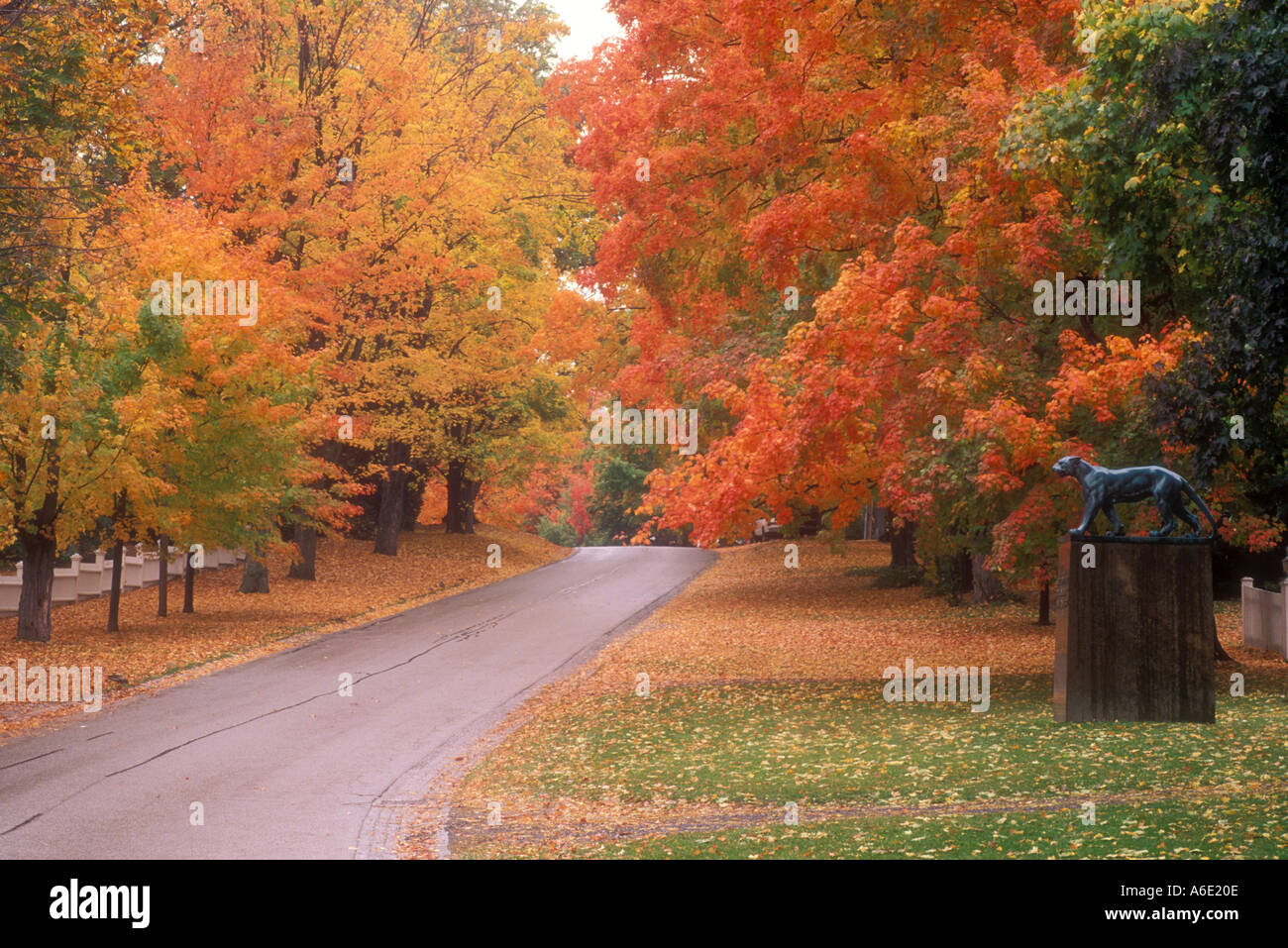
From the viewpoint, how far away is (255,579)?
30.4 m

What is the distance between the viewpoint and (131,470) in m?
20.2

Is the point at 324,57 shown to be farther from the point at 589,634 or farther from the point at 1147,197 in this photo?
the point at 1147,197

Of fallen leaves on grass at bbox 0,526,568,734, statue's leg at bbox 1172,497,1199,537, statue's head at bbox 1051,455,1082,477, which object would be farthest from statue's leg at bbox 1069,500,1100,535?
fallen leaves on grass at bbox 0,526,568,734

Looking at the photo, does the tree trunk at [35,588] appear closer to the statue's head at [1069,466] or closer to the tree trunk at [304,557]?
the tree trunk at [304,557]

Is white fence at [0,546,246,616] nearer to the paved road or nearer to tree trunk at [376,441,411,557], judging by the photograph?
the paved road

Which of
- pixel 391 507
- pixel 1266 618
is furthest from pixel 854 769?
pixel 391 507

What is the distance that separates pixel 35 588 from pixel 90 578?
7787mm

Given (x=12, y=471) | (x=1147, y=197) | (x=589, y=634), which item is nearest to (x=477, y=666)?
(x=589, y=634)

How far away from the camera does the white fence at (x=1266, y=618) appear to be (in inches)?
750

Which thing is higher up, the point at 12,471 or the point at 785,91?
the point at 785,91

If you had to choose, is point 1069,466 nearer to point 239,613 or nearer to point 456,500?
point 239,613

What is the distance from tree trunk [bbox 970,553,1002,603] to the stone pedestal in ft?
48.0

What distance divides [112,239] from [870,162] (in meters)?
12.7

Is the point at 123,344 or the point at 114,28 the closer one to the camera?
the point at 114,28
